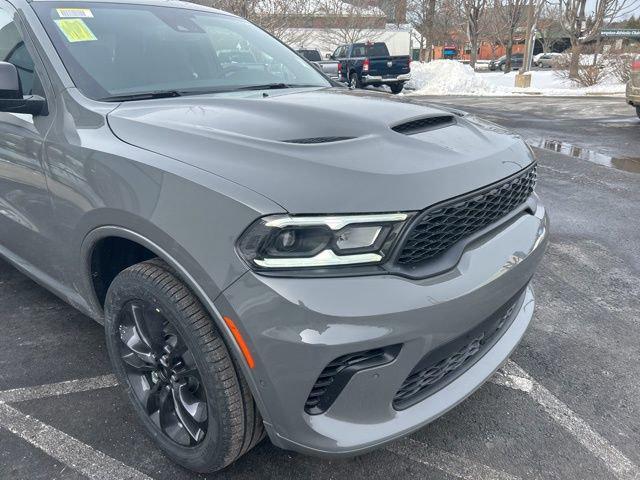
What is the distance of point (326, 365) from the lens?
5.03 feet

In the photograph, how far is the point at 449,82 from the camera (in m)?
21.6

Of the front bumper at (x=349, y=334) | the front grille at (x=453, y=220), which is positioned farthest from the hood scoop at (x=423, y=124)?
the front bumper at (x=349, y=334)

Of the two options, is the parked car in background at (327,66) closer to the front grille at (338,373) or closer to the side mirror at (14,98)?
the side mirror at (14,98)

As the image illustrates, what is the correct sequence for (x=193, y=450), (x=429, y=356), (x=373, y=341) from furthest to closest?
(x=193, y=450) < (x=429, y=356) < (x=373, y=341)

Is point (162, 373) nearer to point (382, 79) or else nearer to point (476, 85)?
point (382, 79)

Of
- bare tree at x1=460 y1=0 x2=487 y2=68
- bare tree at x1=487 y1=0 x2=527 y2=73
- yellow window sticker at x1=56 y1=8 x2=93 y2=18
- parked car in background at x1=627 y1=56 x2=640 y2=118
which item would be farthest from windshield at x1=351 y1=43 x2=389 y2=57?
yellow window sticker at x1=56 y1=8 x2=93 y2=18

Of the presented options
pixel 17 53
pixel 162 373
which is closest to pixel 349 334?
pixel 162 373

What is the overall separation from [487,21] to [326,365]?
3728 cm

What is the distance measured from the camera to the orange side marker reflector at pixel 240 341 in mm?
1584

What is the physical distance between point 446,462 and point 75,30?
2644 millimetres

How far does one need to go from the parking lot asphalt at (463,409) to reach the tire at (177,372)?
165 millimetres

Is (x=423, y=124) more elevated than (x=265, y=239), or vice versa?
(x=423, y=124)

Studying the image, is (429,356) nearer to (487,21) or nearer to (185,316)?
(185,316)

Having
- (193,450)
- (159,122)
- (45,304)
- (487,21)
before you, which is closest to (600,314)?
(193,450)
